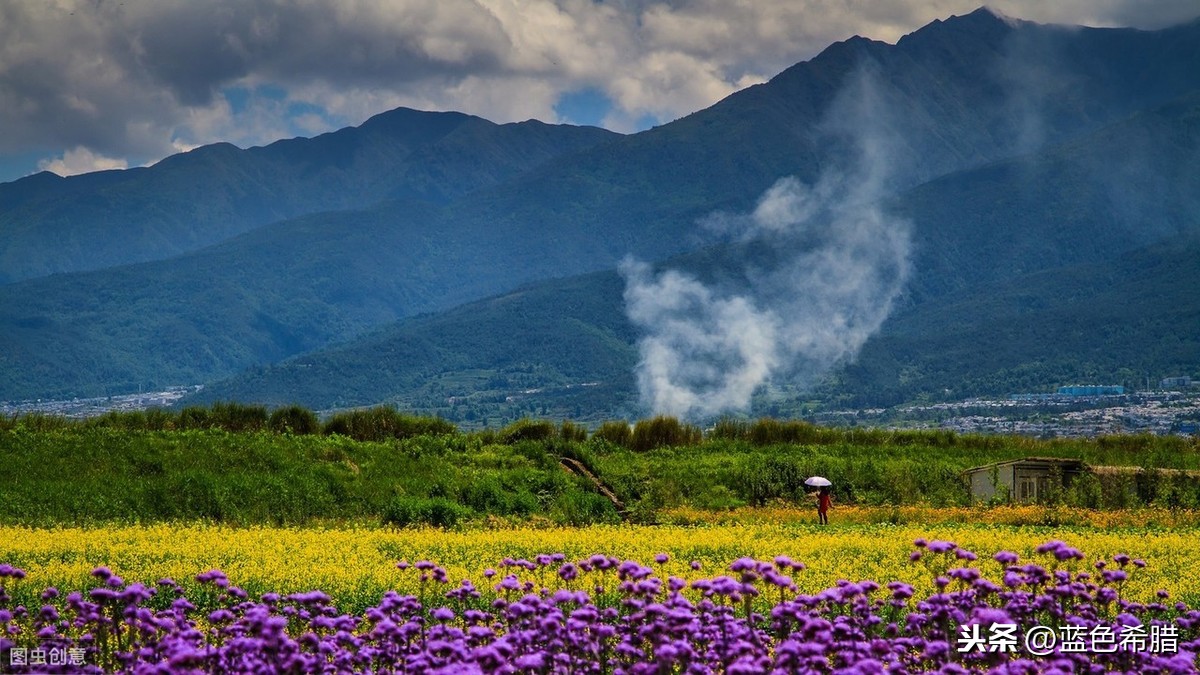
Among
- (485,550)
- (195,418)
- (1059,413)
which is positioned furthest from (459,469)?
(1059,413)

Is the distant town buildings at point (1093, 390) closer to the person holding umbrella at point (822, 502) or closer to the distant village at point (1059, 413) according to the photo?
the distant village at point (1059, 413)

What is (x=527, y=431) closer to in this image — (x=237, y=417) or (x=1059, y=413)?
(x=237, y=417)

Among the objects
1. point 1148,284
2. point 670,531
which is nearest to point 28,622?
point 670,531

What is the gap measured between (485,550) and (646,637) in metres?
9.96

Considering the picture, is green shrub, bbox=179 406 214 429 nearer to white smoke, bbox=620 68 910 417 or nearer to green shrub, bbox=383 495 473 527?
green shrub, bbox=383 495 473 527

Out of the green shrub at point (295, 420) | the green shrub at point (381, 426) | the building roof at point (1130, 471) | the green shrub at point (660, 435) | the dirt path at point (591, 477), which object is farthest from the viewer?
the green shrub at point (660, 435)

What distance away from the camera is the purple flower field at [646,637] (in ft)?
26.0

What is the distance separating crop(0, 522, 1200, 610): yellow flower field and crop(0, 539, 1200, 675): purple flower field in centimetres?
357

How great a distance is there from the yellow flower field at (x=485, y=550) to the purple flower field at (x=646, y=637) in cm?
357

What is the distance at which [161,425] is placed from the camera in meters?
35.9

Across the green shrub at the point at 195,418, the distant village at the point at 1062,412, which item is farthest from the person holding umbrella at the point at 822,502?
the distant village at the point at 1062,412

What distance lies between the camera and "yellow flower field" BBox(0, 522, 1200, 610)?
15070mm

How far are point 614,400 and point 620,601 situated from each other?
142961mm

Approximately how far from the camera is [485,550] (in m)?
A: 18.8
